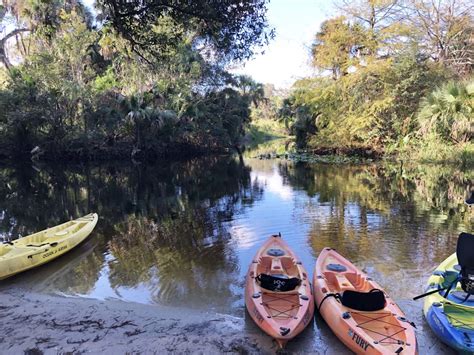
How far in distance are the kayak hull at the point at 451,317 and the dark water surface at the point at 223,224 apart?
972 millimetres

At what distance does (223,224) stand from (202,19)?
5822mm

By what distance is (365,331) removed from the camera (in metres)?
4.98

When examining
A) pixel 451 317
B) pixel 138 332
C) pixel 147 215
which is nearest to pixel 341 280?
pixel 451 317

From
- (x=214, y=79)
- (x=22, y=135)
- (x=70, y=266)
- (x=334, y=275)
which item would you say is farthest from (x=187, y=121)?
(x=334, y=275)

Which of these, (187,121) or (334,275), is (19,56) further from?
(334,275)

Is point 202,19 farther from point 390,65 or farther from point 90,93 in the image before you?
point 90,93

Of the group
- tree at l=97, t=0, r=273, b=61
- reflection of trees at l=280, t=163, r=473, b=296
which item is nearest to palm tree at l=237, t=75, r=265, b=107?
reflection of trees at l=280, t=163, r=473, b=296

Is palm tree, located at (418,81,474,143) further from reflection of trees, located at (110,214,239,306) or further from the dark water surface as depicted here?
reflection of trees, located at (110,214,239,306)

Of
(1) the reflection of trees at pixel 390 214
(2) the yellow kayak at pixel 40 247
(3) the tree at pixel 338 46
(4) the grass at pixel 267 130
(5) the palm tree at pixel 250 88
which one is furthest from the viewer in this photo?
(4) the grass at pixel 267 130

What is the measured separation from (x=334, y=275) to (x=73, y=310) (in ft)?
13.8

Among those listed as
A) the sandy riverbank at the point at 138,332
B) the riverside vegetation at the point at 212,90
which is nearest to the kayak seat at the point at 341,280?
the sandy riverbank at the point at 138,332

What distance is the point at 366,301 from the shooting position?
545cm

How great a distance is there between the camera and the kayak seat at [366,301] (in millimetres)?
5422

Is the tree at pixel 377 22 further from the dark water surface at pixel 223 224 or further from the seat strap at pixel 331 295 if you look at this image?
the seat strap at pixel 331 295
